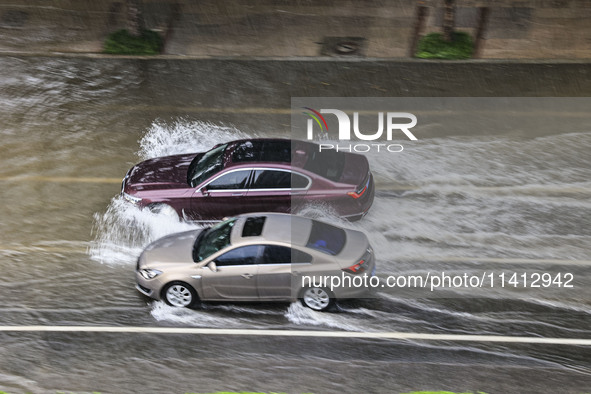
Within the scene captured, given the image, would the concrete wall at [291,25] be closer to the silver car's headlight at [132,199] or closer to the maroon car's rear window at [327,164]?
the maroon car's rear window at [327,164]

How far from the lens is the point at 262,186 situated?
41.3 ft

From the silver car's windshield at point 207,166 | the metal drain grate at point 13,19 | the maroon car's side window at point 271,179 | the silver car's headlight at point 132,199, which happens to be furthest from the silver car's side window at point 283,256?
the metal drain grate at point 13,19

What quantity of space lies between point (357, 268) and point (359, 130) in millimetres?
5452

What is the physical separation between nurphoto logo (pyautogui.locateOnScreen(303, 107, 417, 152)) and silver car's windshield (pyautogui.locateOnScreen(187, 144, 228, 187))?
8.88 feet

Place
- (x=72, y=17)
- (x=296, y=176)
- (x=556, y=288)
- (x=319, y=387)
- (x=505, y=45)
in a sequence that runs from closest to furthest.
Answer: (x=319, y=387) < (x=556, y=288) < (x=296, y=176) < (x=505, y=45) < (x=72, y=17)

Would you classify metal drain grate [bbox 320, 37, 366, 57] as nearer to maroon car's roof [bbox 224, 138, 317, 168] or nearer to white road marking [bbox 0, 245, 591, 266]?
maroon car's roof [bbox 224, 138, 317, 168]

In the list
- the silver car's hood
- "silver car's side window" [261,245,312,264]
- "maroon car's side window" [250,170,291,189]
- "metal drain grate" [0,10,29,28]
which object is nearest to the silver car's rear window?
"silver car's side window" [261,245,312,264]

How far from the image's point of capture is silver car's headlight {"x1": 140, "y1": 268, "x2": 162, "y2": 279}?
435 inches

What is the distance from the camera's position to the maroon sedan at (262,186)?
12539 millimetres

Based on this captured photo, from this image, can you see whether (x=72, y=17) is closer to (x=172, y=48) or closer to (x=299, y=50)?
(x=172, y=48)

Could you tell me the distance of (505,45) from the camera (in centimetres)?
1803

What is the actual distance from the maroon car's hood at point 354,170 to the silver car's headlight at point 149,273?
3.82 metres

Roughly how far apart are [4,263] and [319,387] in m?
6.32

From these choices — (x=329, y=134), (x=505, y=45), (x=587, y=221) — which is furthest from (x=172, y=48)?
(x=587, y=221)
